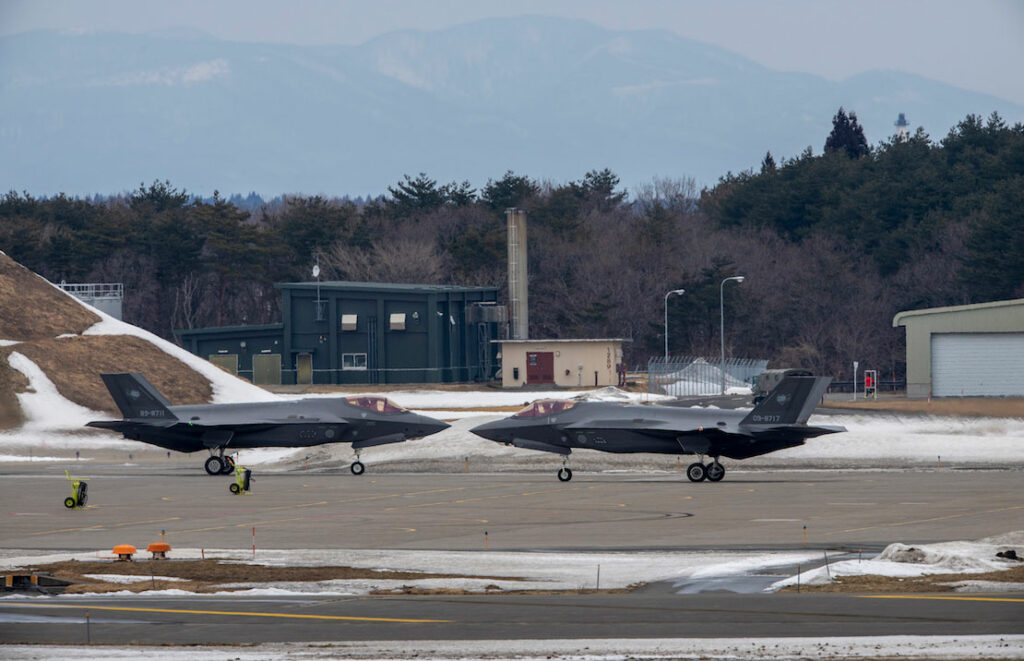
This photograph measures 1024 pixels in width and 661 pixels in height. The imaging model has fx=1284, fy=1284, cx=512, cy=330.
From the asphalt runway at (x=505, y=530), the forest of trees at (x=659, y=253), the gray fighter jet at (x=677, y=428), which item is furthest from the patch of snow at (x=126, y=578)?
the forest of trees at (x=659, y=253)

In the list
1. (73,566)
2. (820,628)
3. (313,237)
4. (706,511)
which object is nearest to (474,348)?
(313,237)

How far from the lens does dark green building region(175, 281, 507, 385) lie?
8519 cm

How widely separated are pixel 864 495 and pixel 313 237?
292 feet

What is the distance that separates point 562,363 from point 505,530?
5569 centimetres

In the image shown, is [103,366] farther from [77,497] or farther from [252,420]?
[77,497]

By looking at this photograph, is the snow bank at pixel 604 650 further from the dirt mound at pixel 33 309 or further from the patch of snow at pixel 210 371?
the dirt mound at pixel 33 309

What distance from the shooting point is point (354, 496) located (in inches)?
1280

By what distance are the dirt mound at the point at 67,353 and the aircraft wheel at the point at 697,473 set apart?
31.7 metres

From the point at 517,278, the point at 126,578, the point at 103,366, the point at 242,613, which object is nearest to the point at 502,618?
the point at 242,613

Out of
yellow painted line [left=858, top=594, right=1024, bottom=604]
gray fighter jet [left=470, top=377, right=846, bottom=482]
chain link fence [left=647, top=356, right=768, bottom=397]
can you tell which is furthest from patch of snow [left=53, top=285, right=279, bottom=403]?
yellow painted line [left=858, top=594, right=1024, bottom=604]

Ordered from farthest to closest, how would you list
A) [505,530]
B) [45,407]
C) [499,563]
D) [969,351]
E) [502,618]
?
1. [969,351]
2. [45,407]
3. [505,530]
4. [499,563]
5. [502,618]

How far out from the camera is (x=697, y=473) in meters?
35.3

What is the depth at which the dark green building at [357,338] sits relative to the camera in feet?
279

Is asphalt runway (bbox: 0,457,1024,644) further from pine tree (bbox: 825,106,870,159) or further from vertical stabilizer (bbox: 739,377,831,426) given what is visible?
pine tree (bbox: 825,106,870,159)
